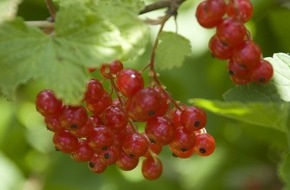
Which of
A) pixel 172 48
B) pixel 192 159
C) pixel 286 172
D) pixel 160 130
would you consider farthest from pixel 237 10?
pixel 192 159

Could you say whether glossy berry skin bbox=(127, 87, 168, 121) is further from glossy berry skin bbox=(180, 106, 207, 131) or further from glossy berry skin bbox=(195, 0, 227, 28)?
glossy berry skin bbox=(195, 0, 227, 28)

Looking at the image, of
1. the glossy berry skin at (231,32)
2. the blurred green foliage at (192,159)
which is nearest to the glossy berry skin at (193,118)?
the glossy berry skin at (231,32)

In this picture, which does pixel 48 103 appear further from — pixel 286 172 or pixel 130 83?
pixel 286 172

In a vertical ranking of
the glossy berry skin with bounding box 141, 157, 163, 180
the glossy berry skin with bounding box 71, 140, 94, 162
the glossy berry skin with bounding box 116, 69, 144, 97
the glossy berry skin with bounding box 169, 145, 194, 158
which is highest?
the glossy berry skin with bounding box 116, 69, 144, 97

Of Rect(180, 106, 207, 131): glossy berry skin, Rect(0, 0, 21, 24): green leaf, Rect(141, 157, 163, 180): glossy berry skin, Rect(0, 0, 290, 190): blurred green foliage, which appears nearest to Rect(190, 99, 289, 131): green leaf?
Rect(180, 106, 207, 131): glossy berry skin

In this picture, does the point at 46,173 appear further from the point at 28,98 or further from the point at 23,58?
the point at 23,58

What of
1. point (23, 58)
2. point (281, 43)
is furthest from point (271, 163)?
point (23, 58)
